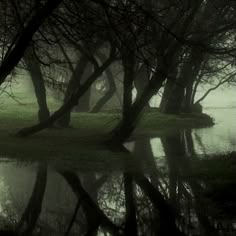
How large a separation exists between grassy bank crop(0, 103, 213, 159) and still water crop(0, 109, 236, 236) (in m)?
2.02

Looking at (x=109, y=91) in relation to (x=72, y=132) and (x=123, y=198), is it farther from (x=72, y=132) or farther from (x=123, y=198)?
(x=123, y=198)

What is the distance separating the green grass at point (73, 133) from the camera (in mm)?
17594

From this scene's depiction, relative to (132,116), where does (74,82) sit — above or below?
above

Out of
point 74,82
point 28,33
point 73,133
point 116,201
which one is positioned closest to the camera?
point 28,33

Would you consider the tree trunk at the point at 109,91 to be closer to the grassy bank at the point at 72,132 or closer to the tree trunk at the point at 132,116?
the grassy bank at the point at 72,132

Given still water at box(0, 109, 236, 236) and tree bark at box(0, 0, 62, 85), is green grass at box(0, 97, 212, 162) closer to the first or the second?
still water at box(0, 109, 236, 236)

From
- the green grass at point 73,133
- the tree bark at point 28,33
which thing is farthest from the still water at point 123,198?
the tree bark at point 28,33

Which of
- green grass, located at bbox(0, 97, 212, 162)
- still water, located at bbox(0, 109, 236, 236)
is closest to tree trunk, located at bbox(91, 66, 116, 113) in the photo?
green grass, located at bbox(0, 97, 212, 162)

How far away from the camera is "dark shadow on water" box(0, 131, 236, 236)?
845 centimetres

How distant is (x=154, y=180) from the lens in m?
12.9

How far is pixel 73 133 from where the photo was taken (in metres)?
23.9

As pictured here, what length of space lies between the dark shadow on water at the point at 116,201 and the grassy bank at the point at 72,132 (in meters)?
2.56

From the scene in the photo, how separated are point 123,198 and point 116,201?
11.7 inches

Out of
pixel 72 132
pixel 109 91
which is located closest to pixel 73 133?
pixel 72 132
